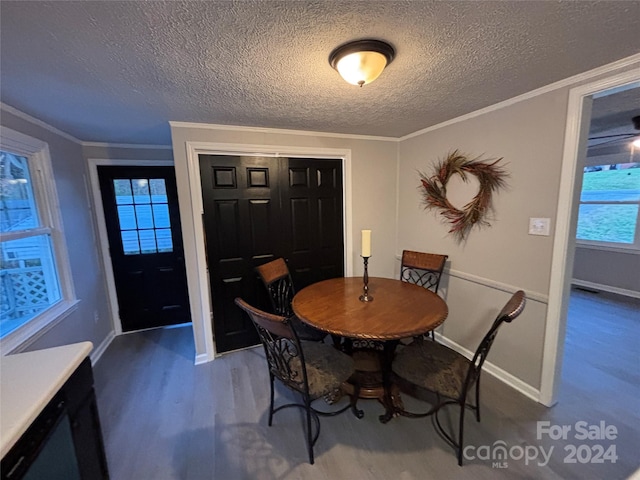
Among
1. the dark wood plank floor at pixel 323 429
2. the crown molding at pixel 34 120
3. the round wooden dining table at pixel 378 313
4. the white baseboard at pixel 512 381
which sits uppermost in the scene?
the crown molding at pixel 34 120

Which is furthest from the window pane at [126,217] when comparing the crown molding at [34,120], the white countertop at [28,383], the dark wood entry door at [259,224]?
the white countertop at [28,383]

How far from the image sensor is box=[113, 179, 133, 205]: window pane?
10.1ft

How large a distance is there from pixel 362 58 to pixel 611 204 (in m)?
5.04

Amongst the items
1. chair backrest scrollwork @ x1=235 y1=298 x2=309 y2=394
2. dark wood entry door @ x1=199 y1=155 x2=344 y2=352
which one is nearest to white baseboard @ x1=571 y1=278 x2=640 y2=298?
dark wood entry door @ x1=199 y1=155 x2=344 y2=352

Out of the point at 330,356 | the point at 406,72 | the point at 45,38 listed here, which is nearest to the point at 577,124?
the point at 406,72

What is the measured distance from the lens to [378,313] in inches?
69.4

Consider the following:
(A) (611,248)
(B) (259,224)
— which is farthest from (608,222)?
(B) (259,224)

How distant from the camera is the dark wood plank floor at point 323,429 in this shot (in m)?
1.50

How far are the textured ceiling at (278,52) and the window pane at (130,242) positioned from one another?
4.64 feet

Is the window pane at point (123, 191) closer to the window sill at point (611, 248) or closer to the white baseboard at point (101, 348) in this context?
the white baseboard at point (101, 348)

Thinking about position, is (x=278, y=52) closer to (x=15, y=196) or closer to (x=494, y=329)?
(x=494, y=329)

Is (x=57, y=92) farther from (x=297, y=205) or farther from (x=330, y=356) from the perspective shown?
(x=330, y=356)

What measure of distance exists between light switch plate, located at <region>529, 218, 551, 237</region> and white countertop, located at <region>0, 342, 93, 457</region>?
8.93 feet

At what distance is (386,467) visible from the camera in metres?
1.51
